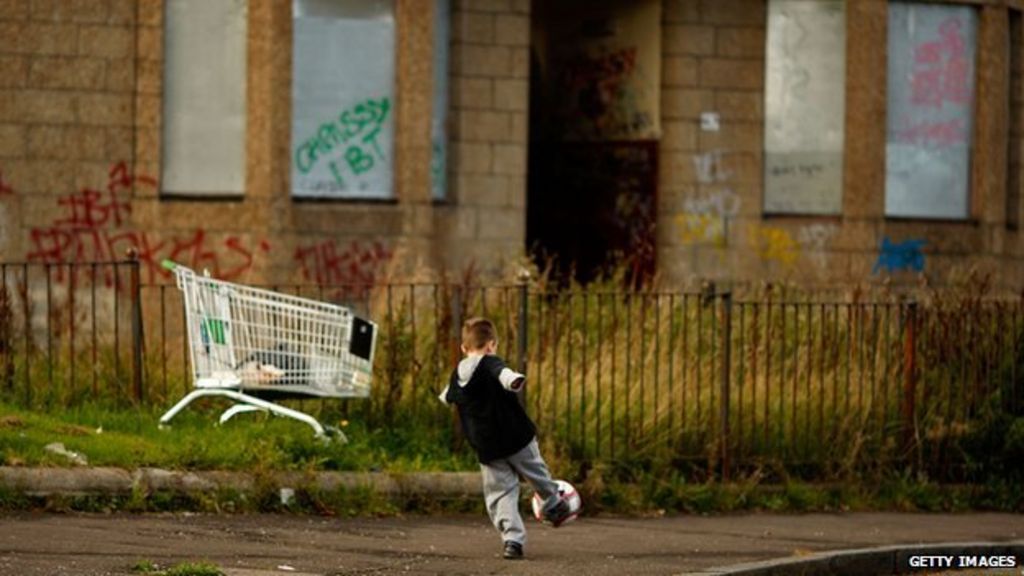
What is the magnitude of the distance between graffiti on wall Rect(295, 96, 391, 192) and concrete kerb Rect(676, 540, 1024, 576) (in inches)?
394

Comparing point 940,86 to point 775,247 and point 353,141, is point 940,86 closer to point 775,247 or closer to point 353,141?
point 775,247

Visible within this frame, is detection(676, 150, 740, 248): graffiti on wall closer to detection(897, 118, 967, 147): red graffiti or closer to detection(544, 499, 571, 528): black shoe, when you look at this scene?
detection(897, 118, 967, 147): red graffiti

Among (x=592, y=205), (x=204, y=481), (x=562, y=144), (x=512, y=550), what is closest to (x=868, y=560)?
(x=512, y=550)

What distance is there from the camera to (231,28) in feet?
72.6

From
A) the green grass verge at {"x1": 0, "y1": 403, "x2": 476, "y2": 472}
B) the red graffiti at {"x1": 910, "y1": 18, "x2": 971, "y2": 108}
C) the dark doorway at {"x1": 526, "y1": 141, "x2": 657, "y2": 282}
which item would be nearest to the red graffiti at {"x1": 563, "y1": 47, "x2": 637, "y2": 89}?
the dark doorway at {"x1": 526, "y1": 141, "x2": 657, "y2": 282}

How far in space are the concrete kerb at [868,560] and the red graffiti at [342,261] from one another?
966 centimetres

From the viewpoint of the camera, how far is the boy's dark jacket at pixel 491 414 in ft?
39.2

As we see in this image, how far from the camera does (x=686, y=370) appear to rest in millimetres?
15852

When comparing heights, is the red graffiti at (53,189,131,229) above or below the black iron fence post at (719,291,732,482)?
above

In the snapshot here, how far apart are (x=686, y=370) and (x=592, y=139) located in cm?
946

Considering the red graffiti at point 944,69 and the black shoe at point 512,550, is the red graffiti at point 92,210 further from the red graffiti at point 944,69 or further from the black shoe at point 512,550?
the black shoe at point 512,550

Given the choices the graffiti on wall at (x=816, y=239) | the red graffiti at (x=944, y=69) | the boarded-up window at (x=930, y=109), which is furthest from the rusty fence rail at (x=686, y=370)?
the red graffiti at (x=944, y=69)

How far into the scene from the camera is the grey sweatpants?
470 inches

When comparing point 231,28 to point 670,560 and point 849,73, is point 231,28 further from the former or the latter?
point 670,560
